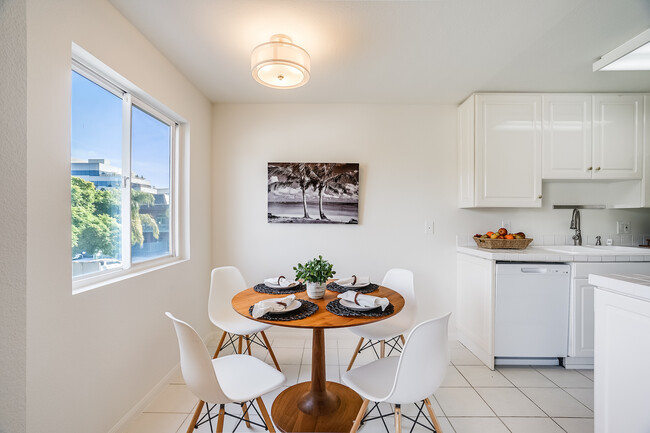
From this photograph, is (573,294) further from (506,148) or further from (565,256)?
(506,148)

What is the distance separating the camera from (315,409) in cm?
174

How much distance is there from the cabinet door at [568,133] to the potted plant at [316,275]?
2.41 m

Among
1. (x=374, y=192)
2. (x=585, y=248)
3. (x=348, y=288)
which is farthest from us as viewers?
(x=374, y=192)

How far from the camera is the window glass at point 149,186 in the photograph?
2.00 metres

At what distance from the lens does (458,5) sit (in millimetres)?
1599

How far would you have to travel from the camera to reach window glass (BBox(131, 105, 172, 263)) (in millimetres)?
1995

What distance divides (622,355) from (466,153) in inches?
80.9

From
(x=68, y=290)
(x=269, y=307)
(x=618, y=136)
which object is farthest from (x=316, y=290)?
(x=618, y=136)

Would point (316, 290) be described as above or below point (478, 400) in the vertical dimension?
above

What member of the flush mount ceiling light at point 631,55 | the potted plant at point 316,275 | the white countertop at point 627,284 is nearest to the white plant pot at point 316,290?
the potted plant at point 316,275

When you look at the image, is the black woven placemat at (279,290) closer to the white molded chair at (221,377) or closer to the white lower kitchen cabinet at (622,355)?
the white molded chair at (221,377)

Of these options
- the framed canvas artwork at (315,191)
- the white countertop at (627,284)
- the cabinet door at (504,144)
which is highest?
the cabinet door at (504,144)
